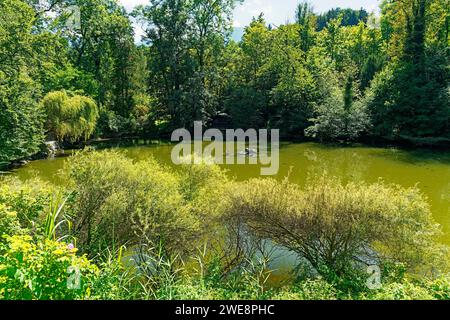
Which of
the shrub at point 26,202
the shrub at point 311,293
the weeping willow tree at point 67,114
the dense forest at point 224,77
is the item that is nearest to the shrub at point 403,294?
the shrub at point 311,293

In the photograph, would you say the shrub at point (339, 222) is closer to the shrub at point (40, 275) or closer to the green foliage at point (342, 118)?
the shrub at point (40, 275)

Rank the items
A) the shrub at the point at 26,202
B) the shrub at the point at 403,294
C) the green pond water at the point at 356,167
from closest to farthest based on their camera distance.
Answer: the shrub at the point at 403,294 → the shrub at the point at 26,202 → the green pond water at the point at 356,167

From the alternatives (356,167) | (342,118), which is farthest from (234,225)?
(342,118)

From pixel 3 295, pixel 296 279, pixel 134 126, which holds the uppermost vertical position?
pixel 134 126

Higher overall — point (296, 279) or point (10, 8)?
point (10, 8)

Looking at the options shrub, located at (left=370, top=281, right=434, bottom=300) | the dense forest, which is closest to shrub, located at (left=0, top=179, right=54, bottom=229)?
shrub, located at (left=370, top=281, right=434, bottom=300)

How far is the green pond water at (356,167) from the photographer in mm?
13740

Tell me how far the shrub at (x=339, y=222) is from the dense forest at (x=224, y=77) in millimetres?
14615

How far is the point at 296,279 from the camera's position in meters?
6.55

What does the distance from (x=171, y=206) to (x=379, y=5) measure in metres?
34.1

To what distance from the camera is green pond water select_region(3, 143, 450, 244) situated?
1374 centimetres
